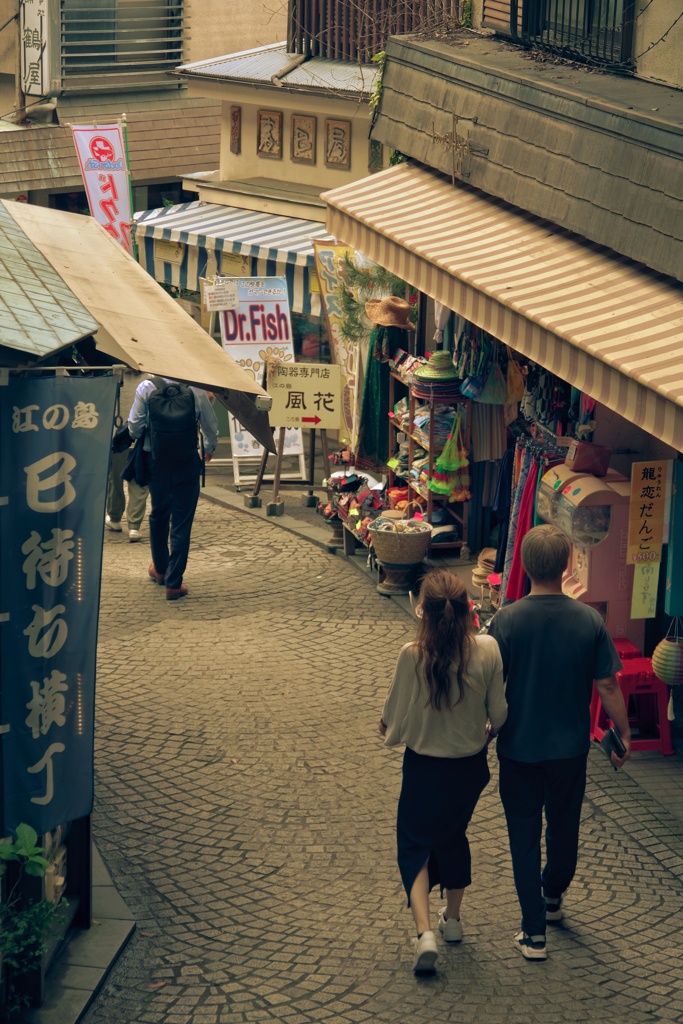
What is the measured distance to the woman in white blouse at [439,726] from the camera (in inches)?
243

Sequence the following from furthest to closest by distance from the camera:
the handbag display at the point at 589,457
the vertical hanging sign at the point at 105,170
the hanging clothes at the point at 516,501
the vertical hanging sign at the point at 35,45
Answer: the vertical hanging sign at the point at 35,45 → the vertical hanging sign at the point at 105,170 → the hanging clothes at the point at 516,501 → the handbag display at the point at 589,457

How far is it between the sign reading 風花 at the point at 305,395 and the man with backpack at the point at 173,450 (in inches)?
94.4

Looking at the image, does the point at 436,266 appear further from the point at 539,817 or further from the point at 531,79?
the point at 539,817

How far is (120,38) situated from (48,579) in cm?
2053

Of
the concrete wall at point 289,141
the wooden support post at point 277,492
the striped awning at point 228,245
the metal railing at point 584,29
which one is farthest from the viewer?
the concrete wall at point 289,141

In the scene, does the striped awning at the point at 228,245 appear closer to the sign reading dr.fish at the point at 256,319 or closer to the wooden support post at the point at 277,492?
the sign reading dr.fish at the point at 256,319

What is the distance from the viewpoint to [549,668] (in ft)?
20.7

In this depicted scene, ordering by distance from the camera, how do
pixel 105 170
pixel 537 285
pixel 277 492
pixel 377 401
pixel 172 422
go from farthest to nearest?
1. pixel 105 170
2. pixel 277 492
3. pixel 377 401
4. pixel 172 422
5. pixel 537 285

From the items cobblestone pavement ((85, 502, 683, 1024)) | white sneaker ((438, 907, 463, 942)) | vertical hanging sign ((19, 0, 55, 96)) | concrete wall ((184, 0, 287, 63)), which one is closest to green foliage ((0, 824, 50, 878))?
cobblestone pavement ((85, 502, 683, 1024))

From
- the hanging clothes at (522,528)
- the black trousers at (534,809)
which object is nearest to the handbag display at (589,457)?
the hanging clothes at (522,528)

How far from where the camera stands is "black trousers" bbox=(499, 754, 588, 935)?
Result: 6.41 m

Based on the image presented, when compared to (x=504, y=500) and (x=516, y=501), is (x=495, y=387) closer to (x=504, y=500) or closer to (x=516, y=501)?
(x=504, y=500)

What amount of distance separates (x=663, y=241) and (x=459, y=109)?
372 cm

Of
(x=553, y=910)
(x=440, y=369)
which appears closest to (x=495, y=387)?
(x=440, y=369)
